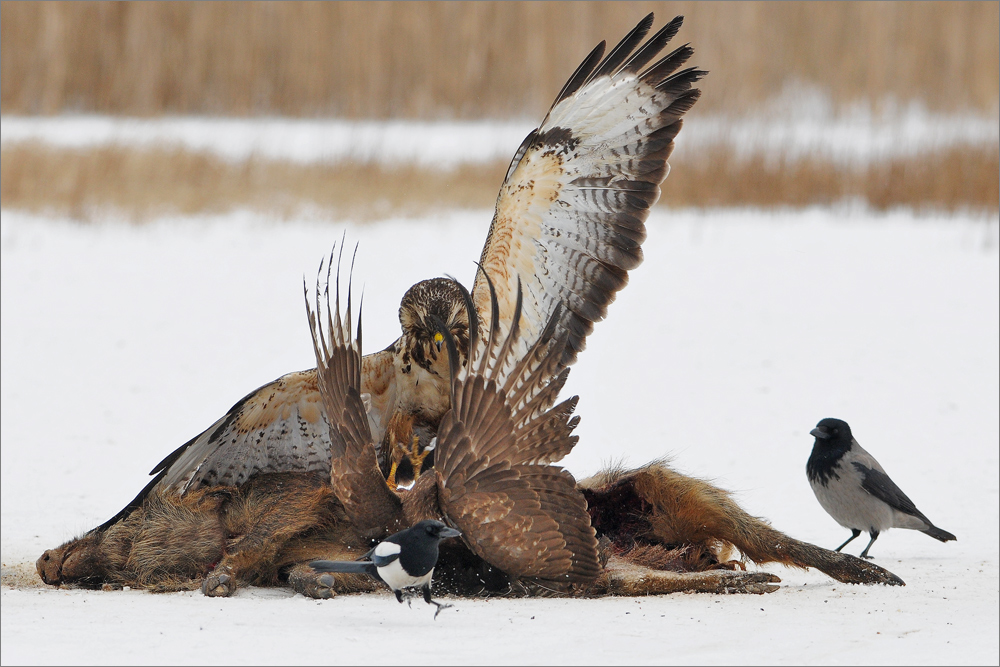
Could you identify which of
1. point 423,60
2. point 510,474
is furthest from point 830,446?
point 423,60

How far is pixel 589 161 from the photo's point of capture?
4629 mm

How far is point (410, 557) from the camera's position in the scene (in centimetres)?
333

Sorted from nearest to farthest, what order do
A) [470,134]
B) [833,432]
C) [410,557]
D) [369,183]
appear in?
1. [410,557]
2. [833,432]
3. [369,183]
4. [470,134]

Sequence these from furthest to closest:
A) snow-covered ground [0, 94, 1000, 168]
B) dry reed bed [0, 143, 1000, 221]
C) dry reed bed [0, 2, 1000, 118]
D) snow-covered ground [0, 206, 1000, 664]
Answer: dry reed bed [0, 2, 1000, 118], snow-covered ground [0, 94, 1000, 168], dry reed bed [0, 143, 1000, 221], snow-covered ground [0, 206, 1000, 664]

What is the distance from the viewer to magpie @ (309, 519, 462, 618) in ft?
10.9

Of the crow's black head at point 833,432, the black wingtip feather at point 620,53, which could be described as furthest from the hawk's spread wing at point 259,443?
the crow's black head at point 833,432

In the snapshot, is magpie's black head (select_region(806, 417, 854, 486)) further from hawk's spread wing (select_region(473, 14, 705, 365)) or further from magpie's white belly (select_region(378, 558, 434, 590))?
magpie's white belly (select_region(378, 558, 434, 590))

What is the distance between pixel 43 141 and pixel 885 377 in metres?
10.0

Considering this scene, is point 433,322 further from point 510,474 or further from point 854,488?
point 854,488

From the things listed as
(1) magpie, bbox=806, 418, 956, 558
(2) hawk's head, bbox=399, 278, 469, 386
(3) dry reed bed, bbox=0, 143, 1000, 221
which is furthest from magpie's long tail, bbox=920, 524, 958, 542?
(3) dry reed bed, bbox=0, 143, 1000, 221

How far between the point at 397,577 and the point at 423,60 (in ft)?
Answer: 39.8

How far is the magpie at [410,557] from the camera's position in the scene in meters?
3.33

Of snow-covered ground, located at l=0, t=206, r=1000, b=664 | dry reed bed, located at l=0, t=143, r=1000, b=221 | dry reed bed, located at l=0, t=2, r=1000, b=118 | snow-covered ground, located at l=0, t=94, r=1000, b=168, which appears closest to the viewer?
snow-covered ground, located at l=0, t=206, r=1000, b=664

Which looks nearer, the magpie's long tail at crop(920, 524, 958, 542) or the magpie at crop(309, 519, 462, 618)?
the magpie at crop(309, 519, 462, 618)
